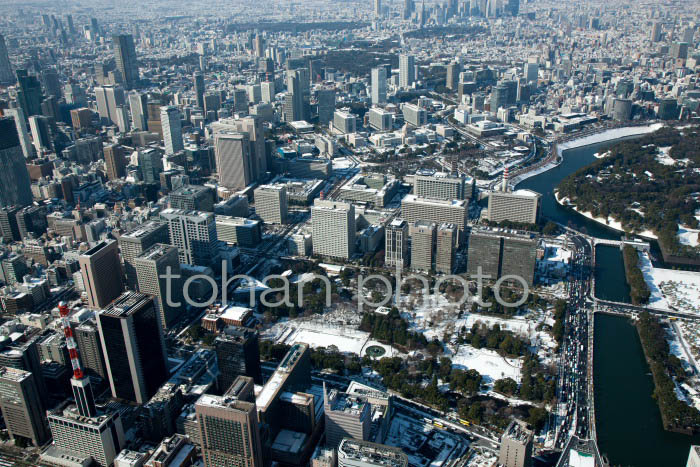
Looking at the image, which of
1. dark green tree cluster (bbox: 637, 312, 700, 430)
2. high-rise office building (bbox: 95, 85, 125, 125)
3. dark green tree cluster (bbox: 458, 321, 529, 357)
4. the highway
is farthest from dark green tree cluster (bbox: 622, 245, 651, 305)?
high-rise office building (bbox: 95, 85, 125, 125)

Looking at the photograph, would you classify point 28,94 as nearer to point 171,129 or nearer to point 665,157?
point 171,129

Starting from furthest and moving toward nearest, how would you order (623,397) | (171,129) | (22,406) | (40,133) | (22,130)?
1. (40,133)
2. (22,130)
3. (171,129)
4. (623,397)
5. (22,406)

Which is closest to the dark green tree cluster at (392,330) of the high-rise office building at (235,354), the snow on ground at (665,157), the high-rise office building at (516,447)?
the high-rise office building at (235,354)

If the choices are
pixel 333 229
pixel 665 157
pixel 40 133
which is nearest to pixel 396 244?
pixel 333 229

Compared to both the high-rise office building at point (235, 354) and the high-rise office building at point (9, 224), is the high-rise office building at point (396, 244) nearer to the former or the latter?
the high-rise office building at point (235, 354)

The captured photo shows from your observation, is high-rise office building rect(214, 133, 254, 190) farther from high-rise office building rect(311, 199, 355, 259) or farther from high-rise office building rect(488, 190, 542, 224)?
high-rise office building rect(488, 190, 542, 224)
